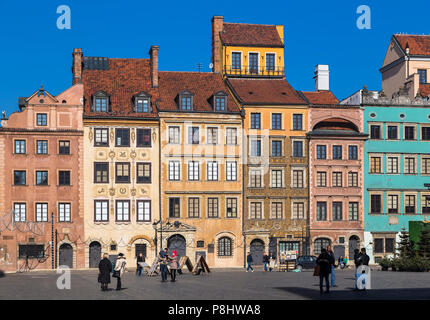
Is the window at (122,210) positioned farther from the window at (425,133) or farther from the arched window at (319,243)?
the window at (425,133)

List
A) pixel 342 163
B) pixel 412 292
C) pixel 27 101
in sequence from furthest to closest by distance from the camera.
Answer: pixel 342 163, pixel 27 101, pixel 412 292

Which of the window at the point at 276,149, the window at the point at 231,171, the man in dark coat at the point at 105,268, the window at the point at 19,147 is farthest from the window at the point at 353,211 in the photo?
the man in dark coat at the point at 105,268

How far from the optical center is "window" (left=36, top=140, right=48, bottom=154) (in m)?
66.9

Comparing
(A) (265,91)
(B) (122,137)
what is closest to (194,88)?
(A) (265,91)

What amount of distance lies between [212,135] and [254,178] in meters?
4.99

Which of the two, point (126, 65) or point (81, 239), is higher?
point (126, 65)

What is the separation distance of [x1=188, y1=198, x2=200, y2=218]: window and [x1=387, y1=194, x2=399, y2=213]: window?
16.4 meters

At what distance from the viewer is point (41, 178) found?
219 feet

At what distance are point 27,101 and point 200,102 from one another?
14180 millimetres

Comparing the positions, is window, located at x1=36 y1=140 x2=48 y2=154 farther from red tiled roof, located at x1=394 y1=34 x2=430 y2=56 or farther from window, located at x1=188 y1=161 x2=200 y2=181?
red tiled roof, located at x1=394 y1=34 x2=430 y2=56

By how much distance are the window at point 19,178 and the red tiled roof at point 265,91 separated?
18.8 m

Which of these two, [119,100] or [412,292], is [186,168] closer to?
[119,100]

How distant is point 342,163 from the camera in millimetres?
71500
